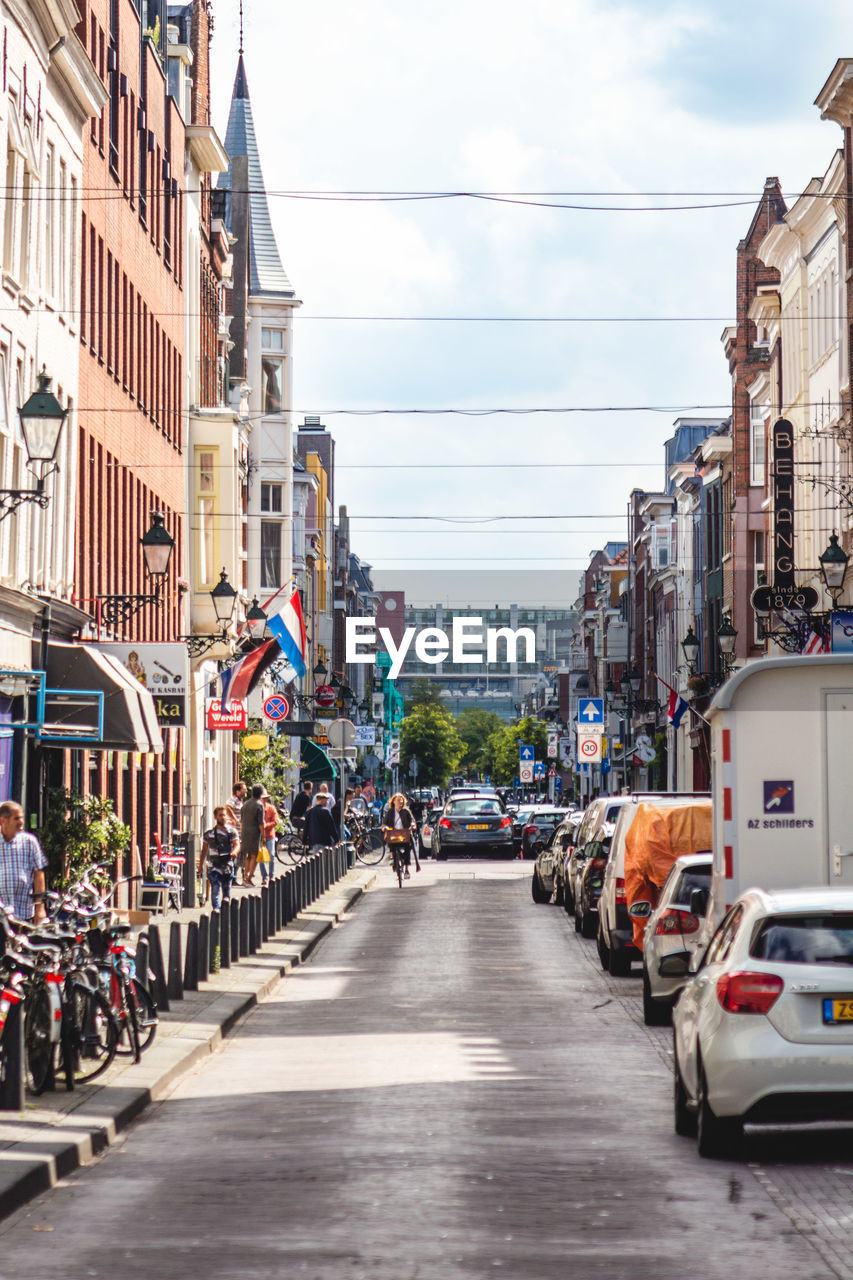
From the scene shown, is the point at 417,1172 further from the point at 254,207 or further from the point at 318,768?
the point at 254,207

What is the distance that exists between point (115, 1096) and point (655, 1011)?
23.0ft

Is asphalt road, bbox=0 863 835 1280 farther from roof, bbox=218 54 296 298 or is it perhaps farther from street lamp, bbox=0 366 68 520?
roof, bbox=218 54 296 298

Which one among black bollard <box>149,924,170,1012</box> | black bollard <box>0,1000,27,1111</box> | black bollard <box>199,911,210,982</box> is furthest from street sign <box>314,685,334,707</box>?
black bollard <box>0,1000,27,1111</box>

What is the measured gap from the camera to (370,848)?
67.5 m

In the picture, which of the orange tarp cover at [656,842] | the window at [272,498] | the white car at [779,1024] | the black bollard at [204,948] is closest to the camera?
the white car at [779,1024]

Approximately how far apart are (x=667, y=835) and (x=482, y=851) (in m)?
39.5

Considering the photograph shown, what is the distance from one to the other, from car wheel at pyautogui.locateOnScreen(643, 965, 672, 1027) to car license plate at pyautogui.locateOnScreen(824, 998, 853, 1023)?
28.1 feet

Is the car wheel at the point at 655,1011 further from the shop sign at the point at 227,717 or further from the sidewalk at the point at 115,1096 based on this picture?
the shop sign at the point at 227,717

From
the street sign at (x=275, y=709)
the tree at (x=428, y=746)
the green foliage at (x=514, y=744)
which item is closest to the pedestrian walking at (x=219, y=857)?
the street sign at (x=275, y=709)

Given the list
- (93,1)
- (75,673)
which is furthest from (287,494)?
(75,673)

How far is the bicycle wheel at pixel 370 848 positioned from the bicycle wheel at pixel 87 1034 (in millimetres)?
44075

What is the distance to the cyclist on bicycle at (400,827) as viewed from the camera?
47.9 meters

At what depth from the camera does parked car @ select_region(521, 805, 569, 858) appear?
200 feet

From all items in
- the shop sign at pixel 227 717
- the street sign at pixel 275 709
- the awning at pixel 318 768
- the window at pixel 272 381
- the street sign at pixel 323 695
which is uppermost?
the window at pixel 272 381
